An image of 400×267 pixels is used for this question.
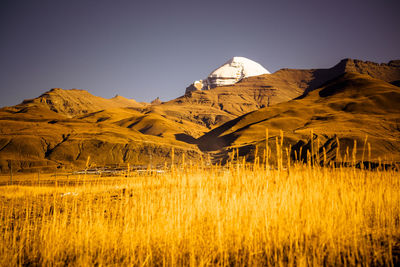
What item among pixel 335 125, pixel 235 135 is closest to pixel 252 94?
pixel 235 135

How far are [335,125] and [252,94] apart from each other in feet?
393

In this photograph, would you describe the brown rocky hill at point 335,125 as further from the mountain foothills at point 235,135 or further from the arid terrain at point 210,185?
the arid terrain at point 210,185

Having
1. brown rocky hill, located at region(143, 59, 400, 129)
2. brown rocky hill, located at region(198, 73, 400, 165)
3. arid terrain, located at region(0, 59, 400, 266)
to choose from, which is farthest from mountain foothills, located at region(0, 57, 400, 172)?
brown rocky hill, located at region(143, 59, 400, 129)

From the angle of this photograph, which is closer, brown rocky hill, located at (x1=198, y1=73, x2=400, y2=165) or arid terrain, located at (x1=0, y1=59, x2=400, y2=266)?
arid terrain, located at (x1=0, y1=59, x2=400, y2=266)

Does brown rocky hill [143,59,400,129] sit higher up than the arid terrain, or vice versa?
brown rocky hill [143,59,400,129]

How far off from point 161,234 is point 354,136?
32.0m

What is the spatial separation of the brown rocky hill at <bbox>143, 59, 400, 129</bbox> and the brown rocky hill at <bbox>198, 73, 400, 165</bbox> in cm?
4148

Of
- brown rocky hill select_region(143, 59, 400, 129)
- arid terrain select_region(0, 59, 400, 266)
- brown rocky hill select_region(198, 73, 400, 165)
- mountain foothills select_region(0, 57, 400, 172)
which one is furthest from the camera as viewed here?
brown rocky hill select_region(143, 59, 400, 129)

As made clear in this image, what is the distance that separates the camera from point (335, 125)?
39.1 m

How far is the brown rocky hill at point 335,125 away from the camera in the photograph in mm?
28094

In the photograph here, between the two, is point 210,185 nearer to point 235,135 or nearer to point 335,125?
point 335,125

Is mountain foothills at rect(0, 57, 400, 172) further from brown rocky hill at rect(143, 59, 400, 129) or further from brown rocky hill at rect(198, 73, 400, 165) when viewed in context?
brown rocky hill at rect(143, 59, 400, 129)

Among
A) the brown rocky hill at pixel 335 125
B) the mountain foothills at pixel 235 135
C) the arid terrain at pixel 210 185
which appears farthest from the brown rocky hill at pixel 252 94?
the brown rocky hill at pixel 335 125

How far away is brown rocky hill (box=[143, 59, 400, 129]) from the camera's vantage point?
360 feet
